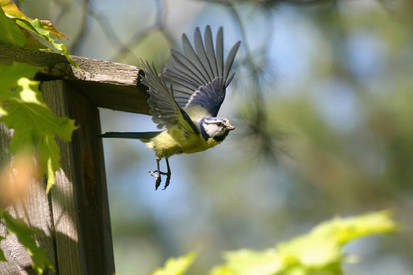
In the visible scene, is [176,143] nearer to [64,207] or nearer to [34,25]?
[64,207]

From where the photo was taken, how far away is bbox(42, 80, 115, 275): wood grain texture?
1964 millimetres

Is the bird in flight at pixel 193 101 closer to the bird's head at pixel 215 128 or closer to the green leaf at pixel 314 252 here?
the bird's head at pixel 215 128

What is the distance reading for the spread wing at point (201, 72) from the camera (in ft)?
8.58

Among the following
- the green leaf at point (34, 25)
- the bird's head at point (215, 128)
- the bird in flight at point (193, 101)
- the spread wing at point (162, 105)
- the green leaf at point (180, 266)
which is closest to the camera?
the green leaf at point (180, 266)

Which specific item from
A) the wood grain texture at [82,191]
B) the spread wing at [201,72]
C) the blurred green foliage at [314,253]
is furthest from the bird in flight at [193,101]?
the blurred green foliage at [314,253]

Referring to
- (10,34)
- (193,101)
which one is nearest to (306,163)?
(193,101)

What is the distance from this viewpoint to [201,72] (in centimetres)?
273

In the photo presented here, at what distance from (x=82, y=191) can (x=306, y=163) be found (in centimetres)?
649

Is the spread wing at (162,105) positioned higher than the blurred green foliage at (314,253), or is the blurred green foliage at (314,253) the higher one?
the spread wing at (162,105)

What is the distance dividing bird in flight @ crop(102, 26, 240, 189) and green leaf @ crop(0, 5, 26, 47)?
23.9 inches

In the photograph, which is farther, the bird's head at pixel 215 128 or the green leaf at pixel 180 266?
the bird's head at pixel 215 128

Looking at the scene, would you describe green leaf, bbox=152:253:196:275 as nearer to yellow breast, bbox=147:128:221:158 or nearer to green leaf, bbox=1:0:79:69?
green leaf, bbox=1:0:79:69

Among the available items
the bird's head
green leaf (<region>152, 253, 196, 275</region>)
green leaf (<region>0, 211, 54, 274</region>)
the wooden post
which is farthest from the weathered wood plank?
green leaf (<region>152, 253, 196, 275</region>)

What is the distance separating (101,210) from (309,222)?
6.55 m
